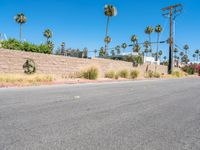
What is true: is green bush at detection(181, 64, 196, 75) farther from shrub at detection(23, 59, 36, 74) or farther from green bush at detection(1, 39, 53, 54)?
shrub at detection(23, 59, 36, 74)

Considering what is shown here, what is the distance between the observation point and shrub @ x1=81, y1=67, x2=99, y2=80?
81.8 ft

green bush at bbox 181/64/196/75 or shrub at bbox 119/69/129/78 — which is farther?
green bush at bbox 181/64/196/75

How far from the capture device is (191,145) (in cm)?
449

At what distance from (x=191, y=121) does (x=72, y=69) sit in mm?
21528

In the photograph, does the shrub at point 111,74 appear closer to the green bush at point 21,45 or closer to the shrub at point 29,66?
the green bush at point 21,45

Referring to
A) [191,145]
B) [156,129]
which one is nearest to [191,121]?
[156,129]

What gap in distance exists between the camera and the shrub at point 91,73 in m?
24.9

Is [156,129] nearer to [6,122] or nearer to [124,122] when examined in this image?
[124,122]

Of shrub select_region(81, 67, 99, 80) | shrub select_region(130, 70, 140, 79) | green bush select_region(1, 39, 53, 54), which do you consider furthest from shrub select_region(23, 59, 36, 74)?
shrub select_region(130, 70, 140, 79)

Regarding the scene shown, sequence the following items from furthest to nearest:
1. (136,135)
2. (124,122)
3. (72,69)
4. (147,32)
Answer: (147,32) < (72,69) < (124,122) < (136,135)

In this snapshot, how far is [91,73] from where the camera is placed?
24.9m

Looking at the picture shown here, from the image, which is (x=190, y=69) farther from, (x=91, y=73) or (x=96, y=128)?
(x=96, y=128)

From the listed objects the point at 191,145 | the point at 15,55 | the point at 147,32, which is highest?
the point at 147,32

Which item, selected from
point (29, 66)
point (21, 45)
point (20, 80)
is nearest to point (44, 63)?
point (29, 66)
